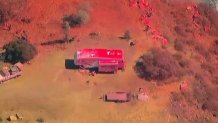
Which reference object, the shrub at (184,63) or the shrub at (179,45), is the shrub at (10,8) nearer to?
the shrub at (179,45)

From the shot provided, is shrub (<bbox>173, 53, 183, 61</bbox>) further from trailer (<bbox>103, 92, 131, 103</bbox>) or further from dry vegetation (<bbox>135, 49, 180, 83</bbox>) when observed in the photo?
trailer (<bbox>103, 92, 131, 103</bbox>)

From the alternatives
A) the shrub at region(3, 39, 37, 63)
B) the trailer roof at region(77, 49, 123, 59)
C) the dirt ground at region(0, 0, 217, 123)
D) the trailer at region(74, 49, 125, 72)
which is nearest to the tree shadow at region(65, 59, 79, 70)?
the dirt ground at region(0, 0, 217, 123)

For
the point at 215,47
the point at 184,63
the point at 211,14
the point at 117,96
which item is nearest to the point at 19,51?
the point at 117,96

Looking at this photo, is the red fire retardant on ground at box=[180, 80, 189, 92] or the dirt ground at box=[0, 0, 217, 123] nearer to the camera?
the dirt ground at box=[0, 0, 217, 123]

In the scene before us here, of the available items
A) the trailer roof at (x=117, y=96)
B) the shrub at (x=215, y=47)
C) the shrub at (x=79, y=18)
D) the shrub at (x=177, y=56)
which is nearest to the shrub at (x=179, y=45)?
the shrub at (x=177, y=56)

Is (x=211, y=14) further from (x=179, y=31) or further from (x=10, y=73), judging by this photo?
(x=10, y=73)

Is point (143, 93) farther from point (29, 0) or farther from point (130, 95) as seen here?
point (29, 0)

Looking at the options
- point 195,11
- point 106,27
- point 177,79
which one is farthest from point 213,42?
point 106,27
